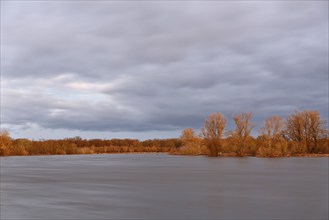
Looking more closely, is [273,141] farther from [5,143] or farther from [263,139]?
[5,143]

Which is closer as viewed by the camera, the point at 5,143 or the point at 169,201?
the point at 169,201

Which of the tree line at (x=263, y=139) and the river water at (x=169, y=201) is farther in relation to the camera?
the tree line at (x=263, y=139)

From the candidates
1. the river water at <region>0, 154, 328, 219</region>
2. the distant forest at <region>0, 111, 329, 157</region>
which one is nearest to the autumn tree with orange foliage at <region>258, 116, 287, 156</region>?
the distant forest at <region>0, 111, 329, 157</region>

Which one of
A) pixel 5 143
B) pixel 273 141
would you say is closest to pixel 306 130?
pixel 273 141

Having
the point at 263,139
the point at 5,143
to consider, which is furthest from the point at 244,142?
the point at 5,143

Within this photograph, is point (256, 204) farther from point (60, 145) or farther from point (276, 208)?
point (60, 145)

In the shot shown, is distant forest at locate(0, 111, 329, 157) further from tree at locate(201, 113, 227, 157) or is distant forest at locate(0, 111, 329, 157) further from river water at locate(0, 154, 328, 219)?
river water at locate(0, 154, 328, 219)

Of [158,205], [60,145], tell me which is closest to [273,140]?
[60,145]

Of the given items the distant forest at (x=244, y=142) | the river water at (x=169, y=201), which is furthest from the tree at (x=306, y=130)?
the river water at (x=169, y=201)

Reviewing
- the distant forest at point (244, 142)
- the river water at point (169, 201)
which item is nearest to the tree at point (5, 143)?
the distant forest at point (244, 142)

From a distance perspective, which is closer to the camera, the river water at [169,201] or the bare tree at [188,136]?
the river water at [169,201]

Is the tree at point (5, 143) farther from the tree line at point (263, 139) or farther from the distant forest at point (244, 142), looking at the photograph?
the tree line at point (263, 139)

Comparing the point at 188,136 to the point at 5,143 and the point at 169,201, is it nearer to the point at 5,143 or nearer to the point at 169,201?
the point at 5,143

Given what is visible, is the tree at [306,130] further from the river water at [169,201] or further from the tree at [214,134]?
the river water at [169,201]
